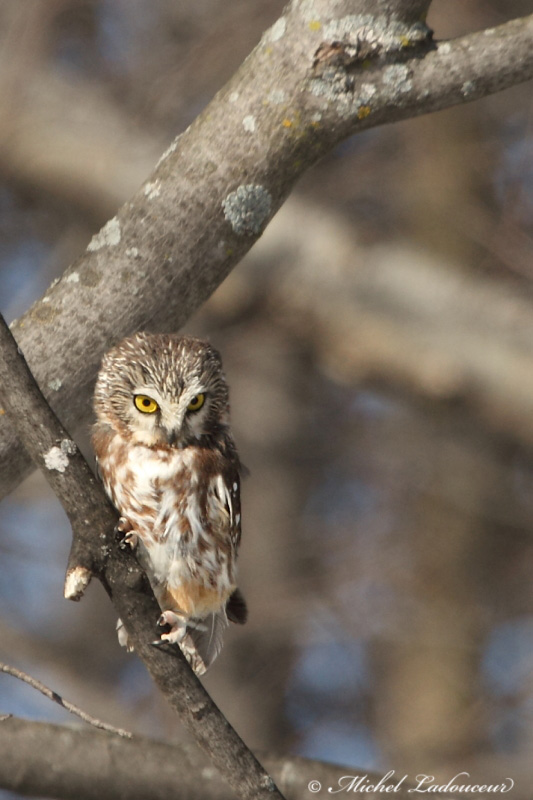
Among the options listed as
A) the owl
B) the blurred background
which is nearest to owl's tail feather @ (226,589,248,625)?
the owl

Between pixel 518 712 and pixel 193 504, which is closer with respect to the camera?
pixel 193 504

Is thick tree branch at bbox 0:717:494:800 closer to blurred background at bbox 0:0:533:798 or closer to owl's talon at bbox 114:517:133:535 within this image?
owl's talon at bbox 114:517:133:535

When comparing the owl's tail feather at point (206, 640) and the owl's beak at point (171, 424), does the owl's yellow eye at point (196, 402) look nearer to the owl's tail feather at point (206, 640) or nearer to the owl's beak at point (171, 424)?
the owl's beak at point (171, 424)

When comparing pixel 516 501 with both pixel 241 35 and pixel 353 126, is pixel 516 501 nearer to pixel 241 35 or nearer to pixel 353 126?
pixel 241 35

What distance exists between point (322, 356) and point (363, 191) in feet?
7.54

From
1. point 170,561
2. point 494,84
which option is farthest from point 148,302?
point 494,84

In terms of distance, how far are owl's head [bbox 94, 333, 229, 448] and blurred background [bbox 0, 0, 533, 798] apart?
373cm

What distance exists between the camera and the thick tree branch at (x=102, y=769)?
333 cm

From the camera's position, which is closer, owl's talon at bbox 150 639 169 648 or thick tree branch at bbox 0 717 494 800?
owl's talon at bbox 150 639 169 648

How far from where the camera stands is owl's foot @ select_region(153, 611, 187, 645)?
2734 millimetres

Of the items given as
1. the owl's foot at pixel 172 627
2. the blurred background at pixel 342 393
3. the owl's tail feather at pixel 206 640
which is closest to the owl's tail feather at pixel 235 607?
the owl's tail feather at pixel 206 640

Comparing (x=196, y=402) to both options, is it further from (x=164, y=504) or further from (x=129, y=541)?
(x=129, y=541)

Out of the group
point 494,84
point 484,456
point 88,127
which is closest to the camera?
point 494,84

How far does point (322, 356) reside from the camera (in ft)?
25.1
